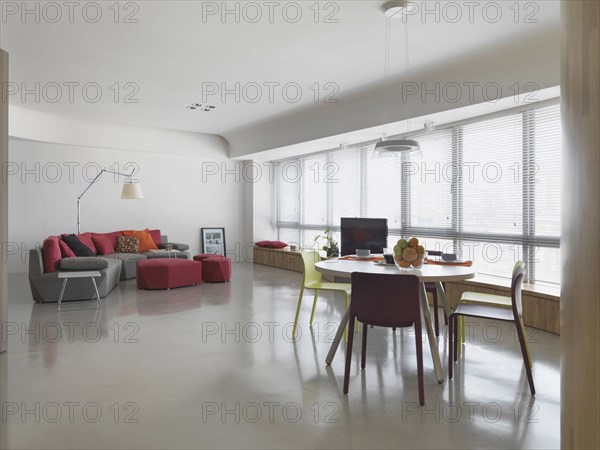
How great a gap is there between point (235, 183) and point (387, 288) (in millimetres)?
8374

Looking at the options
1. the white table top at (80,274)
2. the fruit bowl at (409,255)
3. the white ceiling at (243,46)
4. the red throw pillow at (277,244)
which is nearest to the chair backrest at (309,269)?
the fruit bowl at (409,255)

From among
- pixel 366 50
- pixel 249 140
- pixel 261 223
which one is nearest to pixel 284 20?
pixel 366 50

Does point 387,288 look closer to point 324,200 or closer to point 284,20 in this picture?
point 284,20

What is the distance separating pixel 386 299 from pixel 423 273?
52 cm

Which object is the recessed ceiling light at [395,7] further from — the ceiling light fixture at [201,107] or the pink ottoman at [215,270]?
the pink ottoman at [215,270]

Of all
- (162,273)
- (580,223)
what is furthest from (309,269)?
(580,223)

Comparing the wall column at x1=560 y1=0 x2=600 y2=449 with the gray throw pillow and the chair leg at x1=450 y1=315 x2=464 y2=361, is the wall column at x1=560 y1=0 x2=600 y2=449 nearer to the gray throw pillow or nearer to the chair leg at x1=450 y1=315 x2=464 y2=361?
the chair leg at x1=450 y1=315 x2=464 y2=361

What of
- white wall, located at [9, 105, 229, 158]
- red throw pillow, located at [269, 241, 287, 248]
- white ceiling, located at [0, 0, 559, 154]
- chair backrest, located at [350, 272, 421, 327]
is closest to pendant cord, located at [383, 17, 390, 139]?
white ceiling, located at [0, 0, 559, 154]

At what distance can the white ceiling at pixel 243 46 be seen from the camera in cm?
392

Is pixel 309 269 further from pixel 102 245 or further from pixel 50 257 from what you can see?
pixel 102 245

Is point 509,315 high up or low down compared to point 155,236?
down

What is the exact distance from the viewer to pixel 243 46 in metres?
4.67

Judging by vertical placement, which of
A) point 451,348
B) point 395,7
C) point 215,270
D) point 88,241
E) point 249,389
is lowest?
point 249,389

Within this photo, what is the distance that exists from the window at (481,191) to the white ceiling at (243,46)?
1.03 meters
